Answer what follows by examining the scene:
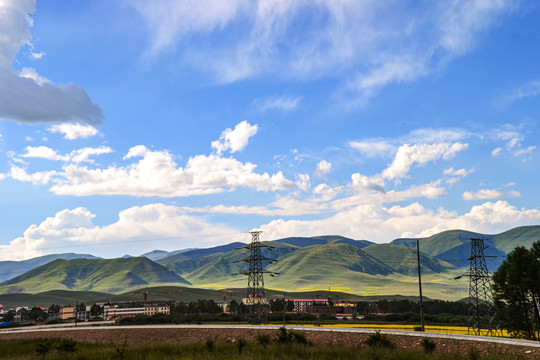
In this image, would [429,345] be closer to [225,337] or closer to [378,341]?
[378,341]

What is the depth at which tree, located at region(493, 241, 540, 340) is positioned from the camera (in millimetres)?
62312

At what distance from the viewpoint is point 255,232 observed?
3905 inches

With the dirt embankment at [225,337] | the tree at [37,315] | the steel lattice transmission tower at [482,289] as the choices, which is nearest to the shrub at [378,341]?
the dirt embankment at [225,337]

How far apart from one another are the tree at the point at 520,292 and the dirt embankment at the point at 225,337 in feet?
108

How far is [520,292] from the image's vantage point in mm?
64312

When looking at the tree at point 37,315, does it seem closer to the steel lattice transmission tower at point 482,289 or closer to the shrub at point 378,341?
the steel lattice transmission tower at point 482,289

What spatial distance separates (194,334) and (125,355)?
1326 inches

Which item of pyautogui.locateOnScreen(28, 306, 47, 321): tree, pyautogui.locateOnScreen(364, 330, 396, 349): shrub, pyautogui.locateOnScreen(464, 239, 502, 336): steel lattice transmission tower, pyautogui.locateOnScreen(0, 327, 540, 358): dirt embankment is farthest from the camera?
pyautogui.locateOnScreen(28, 306, 47, 321): tree

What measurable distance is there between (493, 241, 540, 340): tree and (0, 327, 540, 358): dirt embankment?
32766 mm

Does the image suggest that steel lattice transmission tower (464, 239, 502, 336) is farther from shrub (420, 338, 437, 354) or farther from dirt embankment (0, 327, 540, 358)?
shrub (420, 338, 437, 354)

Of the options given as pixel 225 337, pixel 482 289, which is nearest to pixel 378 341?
pixel 225 337

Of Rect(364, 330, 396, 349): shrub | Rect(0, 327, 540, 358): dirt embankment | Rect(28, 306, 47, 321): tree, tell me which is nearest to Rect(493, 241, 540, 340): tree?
Rect(0, 327, 540, 358): dirt embankment

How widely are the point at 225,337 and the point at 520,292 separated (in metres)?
44.3

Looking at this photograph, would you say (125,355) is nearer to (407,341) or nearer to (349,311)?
(407,341)
